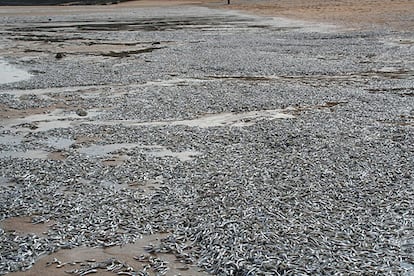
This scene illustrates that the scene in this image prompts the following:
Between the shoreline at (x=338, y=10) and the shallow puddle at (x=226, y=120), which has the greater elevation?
the shoreline at (x=338, y=10)

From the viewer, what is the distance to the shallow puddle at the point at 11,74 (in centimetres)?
2092

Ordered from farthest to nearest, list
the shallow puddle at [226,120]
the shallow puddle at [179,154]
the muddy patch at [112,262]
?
the shallow puddle at [226,120] → the shallow puddle at [179,154] → the muddy patch at [112,262]

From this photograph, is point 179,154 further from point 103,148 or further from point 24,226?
point 24,226

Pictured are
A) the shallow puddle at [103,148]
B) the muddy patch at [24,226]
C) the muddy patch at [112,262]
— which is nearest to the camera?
the muddy patch at [112,262]

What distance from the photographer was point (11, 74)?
876 inches

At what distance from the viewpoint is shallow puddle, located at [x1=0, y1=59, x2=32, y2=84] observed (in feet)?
68.6

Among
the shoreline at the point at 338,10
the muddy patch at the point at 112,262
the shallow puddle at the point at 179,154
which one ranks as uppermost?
the shoreline at the point at 338,10

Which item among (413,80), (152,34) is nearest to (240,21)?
(152,34)

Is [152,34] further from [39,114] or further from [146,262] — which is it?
[146,262]

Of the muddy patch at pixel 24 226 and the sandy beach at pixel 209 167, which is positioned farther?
the muddy patch at pixel 24 226

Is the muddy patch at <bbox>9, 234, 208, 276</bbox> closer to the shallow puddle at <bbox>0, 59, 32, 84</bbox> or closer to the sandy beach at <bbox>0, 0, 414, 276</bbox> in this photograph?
the sandy beach at <bbox>0, 0, 414, 276</bbox>

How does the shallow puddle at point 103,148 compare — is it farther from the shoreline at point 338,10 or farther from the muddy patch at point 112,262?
the shoreline at point 338,10

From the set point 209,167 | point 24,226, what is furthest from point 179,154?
point 24,226

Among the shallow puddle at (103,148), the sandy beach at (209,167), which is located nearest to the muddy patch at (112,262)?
the sandy beach at (209,167)
